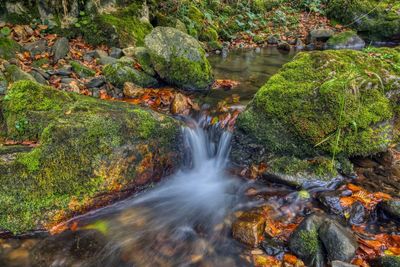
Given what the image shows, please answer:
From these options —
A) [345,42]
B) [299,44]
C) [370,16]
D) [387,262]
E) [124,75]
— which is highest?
[370,16]

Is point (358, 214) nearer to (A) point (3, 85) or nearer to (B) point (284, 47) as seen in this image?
(A) point (3, 85)

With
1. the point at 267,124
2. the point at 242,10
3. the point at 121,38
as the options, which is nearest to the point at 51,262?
the point at 267,124

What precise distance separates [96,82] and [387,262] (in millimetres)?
5467

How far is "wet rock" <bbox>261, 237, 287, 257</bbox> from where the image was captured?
3014 mm

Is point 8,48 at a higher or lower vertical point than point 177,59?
higher

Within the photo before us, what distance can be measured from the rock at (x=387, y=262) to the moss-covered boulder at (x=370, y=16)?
1266 centimetres

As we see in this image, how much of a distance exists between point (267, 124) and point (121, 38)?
5.21m

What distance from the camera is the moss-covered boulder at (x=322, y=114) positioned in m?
4.10

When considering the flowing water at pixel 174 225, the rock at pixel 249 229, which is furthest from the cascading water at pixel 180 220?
the rock at pixel 249 229

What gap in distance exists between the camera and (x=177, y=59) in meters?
6.33

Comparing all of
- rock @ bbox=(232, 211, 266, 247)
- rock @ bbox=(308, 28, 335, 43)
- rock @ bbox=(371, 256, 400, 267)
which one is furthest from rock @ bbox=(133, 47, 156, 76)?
rock @ bbox=(308, 28, 335, 43)

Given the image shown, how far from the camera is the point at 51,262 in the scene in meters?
2.98

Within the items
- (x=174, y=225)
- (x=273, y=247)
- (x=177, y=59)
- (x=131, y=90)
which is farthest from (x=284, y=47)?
(x=273, y=247)

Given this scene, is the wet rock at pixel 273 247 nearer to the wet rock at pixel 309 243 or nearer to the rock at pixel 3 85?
the wet rock at pixel 309 243
